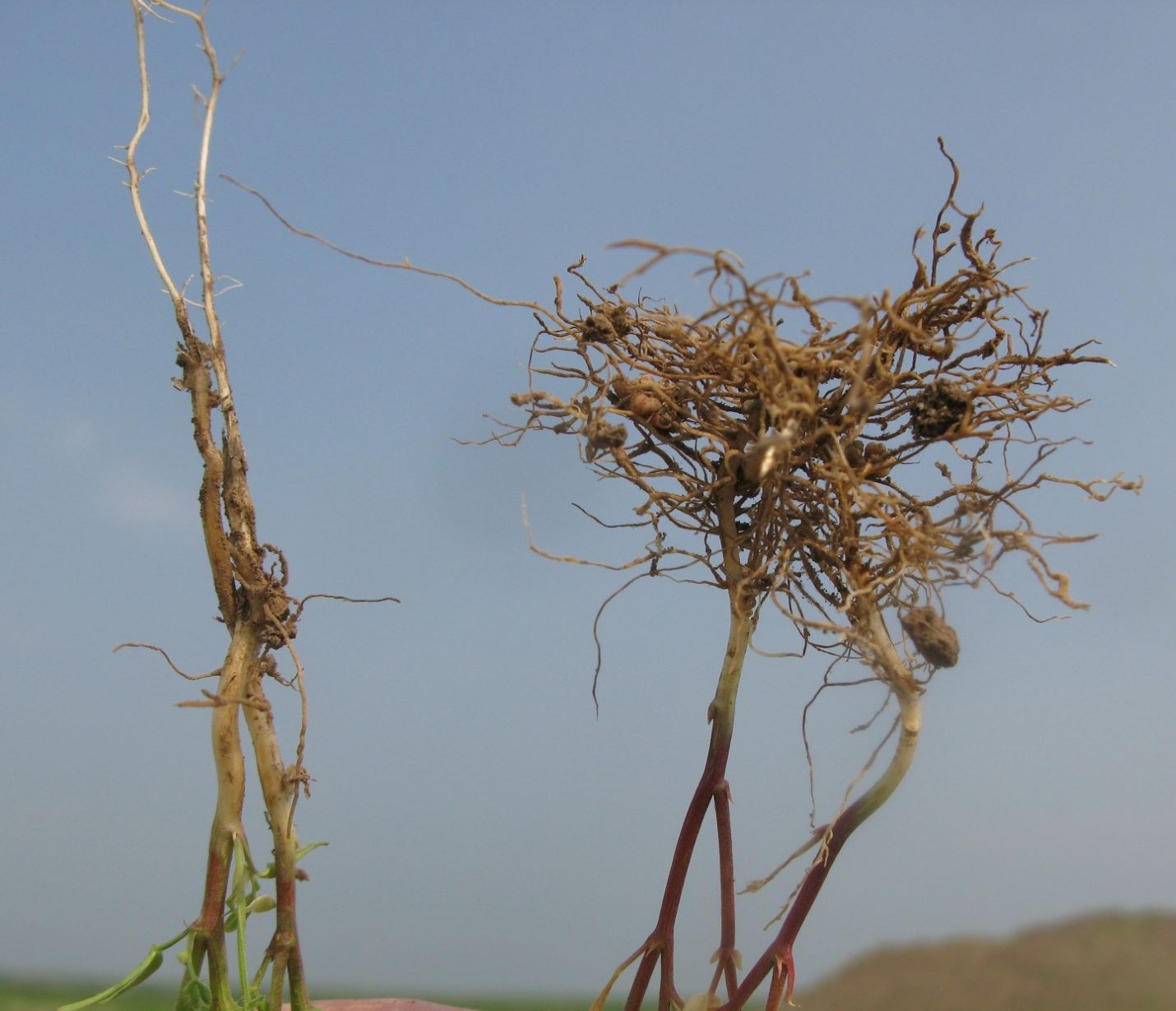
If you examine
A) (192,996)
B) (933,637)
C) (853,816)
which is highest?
(933,637)

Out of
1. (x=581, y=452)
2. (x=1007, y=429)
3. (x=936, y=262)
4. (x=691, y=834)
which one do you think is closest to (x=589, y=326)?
(x=581, y=452)

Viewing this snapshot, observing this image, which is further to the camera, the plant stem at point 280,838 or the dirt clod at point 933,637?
the plant stem at point 280,838

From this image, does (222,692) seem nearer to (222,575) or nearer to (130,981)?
(222,575)

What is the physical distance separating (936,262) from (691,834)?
87 cm

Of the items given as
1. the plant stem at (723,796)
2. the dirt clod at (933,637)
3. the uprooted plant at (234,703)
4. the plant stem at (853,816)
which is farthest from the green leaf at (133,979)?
the dirt clod at (933,637)

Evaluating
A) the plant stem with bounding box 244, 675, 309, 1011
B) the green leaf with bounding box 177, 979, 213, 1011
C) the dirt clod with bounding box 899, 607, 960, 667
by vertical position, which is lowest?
the green leaf with bounding box 177, 979, 213, 1011

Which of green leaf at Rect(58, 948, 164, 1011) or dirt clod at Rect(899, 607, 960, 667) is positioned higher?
dirt clod at Rect(899, 607, 960, 667)

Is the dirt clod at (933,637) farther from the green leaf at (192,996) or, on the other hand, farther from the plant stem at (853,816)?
the green leaf at (192,996)

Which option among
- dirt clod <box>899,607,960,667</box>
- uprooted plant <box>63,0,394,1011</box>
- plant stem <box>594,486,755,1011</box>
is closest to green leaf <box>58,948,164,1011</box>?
uprooted plant <box>63,0,394,1011</box>

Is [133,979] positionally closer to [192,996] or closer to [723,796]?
[192,996]

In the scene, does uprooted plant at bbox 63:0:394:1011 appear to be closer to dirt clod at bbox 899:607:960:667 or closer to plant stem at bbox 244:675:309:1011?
plant stem at bbox 244:675:309:1011

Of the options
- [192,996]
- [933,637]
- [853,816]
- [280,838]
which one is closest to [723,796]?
[853,816]

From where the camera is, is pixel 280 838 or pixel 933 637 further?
pixel 280 838

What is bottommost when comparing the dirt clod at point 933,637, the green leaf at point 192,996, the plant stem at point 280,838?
the green leaf at point 192,996
